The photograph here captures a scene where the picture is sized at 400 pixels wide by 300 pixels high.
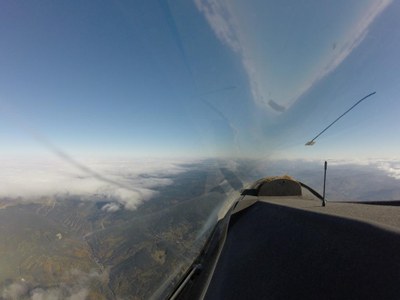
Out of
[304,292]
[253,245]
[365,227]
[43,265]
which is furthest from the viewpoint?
[43,265]

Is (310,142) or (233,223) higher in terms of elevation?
(310,142)

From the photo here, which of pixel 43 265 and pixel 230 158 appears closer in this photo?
pixel 230 158

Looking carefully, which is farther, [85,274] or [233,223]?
[85,274]

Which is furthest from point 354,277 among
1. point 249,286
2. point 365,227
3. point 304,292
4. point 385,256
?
point 249,286

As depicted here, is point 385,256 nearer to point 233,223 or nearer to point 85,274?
point 233,223

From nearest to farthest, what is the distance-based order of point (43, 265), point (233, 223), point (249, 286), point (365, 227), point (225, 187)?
point (365, 227) → point (249, 286) → point (233, 223) → point (225, 187) → point (43, 265)

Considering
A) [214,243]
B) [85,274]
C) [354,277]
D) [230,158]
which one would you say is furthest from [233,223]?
[85,274]

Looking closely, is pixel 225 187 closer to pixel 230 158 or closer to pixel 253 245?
pixel 230 158

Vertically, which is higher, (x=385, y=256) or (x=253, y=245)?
(x=385, y=256)

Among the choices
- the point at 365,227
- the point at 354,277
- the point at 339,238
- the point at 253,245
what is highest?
the point at 365,227
